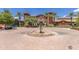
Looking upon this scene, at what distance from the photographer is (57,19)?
1929 mm

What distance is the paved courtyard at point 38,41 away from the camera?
1875 mm

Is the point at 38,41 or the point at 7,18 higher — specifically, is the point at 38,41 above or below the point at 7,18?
below

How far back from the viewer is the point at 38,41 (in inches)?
74.4

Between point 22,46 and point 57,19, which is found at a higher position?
point 57,19

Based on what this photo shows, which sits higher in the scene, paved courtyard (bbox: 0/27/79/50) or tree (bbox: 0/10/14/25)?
tree (bbox: 0/10/14/25)

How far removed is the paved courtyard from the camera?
187cm

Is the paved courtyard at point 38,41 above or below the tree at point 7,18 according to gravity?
below
